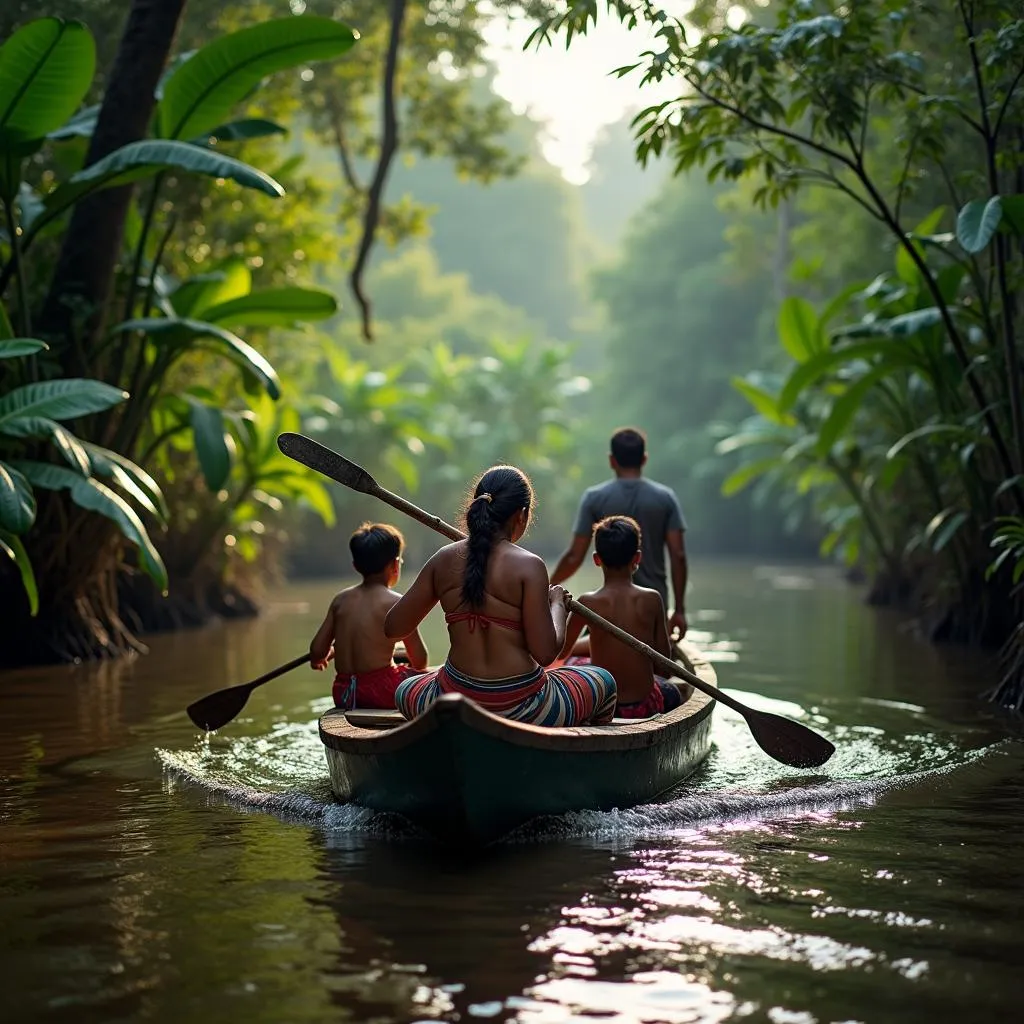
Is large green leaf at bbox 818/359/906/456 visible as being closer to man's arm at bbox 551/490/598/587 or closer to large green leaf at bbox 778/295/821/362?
large green leaf at bbox 778/295/821/362

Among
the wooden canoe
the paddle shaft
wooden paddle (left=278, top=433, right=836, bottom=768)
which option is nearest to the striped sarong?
the wooden canoe

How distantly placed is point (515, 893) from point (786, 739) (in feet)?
8.16

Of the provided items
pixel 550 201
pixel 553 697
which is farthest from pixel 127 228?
pixel 550 201

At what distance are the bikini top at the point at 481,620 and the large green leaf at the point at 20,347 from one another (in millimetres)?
4395

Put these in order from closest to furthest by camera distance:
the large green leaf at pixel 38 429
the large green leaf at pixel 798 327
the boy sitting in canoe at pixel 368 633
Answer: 1. the boy sitting in canoe at pixel 368 633
2. the large green leaf at pixel 38 429
3. the large green leaf at pixel 798 327

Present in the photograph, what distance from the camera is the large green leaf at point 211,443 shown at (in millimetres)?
12117

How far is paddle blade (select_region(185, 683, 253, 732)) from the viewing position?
314 inches

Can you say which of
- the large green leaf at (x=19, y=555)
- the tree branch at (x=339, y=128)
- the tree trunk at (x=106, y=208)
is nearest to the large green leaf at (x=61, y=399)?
the large green leaf at (x=19, y=555)

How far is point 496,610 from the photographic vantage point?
5789mm

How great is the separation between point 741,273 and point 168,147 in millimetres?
29053

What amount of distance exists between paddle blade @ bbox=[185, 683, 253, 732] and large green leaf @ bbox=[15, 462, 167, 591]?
2.05m

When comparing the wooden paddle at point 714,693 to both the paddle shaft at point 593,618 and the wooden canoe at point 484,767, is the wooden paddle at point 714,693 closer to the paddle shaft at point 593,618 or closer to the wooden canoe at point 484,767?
the paddle shaft at point 593,618

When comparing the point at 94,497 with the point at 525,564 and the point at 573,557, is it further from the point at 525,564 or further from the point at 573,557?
the point at 525,564

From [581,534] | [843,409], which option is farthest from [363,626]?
[843,409]
